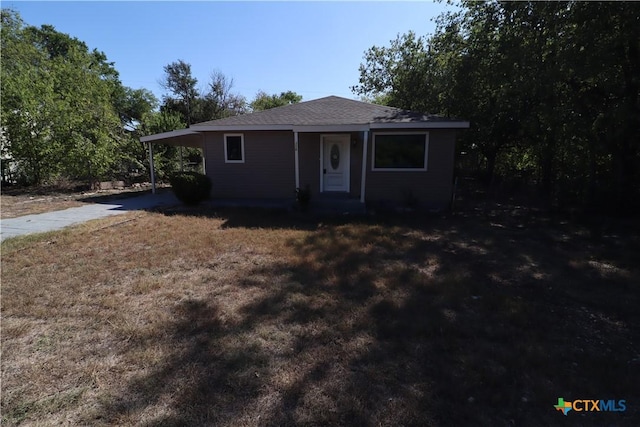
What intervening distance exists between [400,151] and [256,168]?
15.0 feet

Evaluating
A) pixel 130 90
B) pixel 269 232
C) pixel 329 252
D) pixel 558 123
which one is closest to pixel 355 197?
pixel 269 232

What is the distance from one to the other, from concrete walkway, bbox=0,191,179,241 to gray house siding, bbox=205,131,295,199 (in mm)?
1748

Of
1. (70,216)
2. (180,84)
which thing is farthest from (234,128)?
(180,84)

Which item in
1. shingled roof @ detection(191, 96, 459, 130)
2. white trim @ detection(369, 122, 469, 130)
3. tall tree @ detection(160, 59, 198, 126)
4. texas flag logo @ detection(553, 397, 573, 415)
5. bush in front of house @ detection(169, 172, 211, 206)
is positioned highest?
tall tree @ detection(160, 59, 198, 126)

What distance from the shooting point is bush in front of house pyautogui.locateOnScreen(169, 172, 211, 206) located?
9.69 meters

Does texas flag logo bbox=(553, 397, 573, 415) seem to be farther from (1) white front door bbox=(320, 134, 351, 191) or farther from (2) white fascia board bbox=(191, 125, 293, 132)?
(2) white fascia board bbox=(191, 125, 293, 132)

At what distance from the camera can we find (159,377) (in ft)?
7.65

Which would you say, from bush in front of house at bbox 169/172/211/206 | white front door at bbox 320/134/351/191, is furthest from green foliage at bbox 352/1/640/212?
bush in front of house at bbox 169/172/211/206

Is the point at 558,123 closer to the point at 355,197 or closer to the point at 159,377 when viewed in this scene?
the point at 355,197

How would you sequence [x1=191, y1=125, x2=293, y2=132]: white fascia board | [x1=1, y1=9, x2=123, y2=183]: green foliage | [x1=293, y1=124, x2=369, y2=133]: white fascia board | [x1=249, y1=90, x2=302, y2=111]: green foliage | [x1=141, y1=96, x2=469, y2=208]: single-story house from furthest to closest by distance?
[x1=249, y1=90, x2=302, y2=111]: green foliage, [x1=1, y1=9, x2=123, y2=183]: green foliage, [x1=191, y1=125, x2=293, y2=132]: white fascia board, [x1=141, y1=96, x2=469, y2=208]: single-story house, [x1=293, y1=124, x2=369, y2=133]: white fascia board

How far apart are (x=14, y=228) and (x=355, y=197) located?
810 centimetres

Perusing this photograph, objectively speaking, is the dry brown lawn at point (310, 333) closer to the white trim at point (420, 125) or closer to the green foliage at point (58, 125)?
the white trim at point (420, 125)

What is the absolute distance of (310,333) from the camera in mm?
2961

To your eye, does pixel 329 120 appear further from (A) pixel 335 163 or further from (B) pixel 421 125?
(B) pixel 421 125
